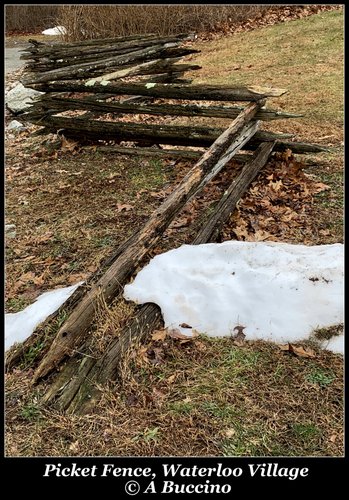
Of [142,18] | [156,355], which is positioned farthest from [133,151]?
[142,18]

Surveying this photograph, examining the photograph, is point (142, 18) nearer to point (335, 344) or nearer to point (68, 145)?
point (68, 145)

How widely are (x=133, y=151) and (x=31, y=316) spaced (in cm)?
385

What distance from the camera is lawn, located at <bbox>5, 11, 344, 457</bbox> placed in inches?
107

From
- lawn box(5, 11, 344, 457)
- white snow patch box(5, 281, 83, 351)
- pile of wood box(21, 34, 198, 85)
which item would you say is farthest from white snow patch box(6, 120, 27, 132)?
white snow patch box(5, 281, 83, 351)

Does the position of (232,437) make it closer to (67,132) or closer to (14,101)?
(67,132)

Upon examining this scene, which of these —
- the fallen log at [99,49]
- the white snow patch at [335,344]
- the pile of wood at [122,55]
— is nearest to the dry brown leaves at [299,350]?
the white snow patch at [335,344]

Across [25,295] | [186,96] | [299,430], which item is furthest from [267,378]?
[186,96]

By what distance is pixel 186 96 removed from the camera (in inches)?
245

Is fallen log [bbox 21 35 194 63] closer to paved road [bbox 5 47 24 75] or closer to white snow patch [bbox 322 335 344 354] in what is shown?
paved road [bbox 5 47 24 75]

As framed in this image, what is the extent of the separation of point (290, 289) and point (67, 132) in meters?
5.30

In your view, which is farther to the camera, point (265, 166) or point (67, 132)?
point (67, 132)

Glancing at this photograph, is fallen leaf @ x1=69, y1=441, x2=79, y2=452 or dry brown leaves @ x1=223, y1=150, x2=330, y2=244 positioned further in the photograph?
dry brown leaves @ x1=223, y1=150, x2=330, y2=244

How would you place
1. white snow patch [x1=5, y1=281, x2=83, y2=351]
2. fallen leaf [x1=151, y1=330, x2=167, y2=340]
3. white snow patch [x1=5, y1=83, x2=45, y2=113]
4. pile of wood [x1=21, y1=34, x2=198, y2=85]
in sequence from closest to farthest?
fallen leaf [x1=151, y1=330, x2=167, y2=340] < white snow patch [x1=5, y1=281, x2=83, y2=351] < pile of wood [x1=21, y1=34, x2=198, y2=85] < white snow patch [x1=5, y1=83, x2=45, y2=113]

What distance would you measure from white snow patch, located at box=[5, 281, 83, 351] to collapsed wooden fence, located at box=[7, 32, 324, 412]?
147 mm
